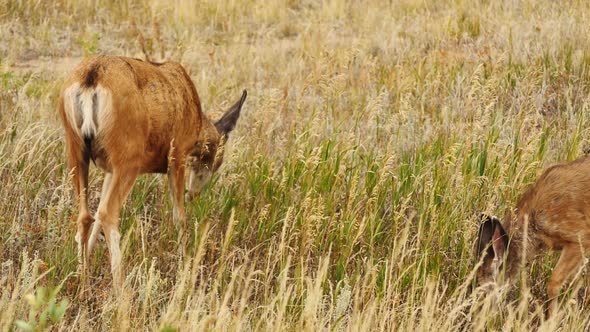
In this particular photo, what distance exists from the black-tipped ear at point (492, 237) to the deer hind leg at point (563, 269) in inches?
15.9

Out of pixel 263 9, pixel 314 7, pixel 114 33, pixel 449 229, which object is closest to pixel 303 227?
pixel 449 229

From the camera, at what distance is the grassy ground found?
5.20 m

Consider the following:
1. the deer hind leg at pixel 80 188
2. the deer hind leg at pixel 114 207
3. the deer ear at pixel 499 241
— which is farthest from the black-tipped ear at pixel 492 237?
the deer hind leg at pixel 80 188

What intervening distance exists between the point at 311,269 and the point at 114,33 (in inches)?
327

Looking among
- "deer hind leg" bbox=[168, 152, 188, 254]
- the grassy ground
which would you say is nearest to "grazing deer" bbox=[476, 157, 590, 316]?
the grassy ground

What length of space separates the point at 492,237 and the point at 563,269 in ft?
1.95

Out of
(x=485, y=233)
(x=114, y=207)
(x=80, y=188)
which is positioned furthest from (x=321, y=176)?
(x=80, y=188)

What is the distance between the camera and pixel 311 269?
6055mm

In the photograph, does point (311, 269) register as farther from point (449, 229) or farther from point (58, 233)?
point (58, 233)

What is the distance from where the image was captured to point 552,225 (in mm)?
6336

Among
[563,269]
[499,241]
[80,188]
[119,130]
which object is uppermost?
[119,130]

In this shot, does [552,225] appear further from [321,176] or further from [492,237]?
[321,176]

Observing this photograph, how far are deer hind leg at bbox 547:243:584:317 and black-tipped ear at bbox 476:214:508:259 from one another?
1.33 feet

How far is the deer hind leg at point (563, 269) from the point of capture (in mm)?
5953
